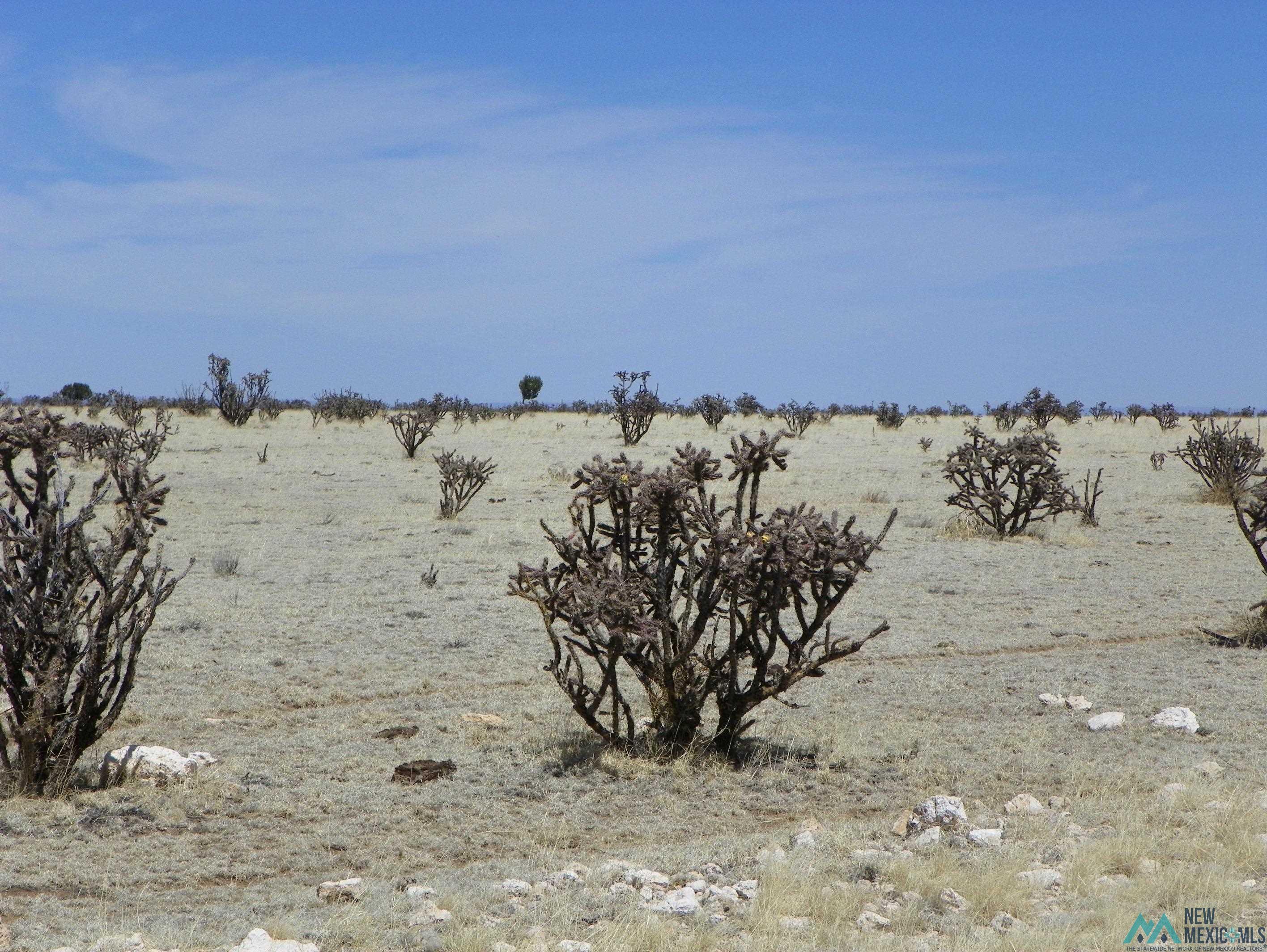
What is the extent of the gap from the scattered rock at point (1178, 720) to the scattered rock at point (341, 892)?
5.54 m

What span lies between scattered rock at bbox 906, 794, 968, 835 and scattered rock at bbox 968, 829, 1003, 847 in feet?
0.60

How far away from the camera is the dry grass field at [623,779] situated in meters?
4.61

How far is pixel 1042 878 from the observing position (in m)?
4.88

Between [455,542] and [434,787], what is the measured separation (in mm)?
9982

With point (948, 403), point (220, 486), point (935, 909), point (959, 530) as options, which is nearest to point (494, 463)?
point (220, 486)

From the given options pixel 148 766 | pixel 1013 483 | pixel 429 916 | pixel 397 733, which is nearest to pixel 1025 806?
pixel 429 916

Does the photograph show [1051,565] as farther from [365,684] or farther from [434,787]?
[434,787]

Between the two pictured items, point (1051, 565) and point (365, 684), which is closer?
point (365, 684)

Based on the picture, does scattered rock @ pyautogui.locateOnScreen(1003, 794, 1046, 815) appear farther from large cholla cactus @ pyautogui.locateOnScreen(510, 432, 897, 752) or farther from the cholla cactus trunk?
the cholla cactus trunk

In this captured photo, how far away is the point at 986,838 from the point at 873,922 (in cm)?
116

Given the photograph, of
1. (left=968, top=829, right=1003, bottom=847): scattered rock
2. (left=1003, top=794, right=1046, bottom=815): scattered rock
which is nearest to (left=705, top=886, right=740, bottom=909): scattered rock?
(left=968, top=829, right=1003, bottom=847): scattered rock

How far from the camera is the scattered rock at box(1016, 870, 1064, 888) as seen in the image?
4.84 meters

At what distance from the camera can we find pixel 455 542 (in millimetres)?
16328

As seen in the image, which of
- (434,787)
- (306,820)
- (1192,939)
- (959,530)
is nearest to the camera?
(1192,939)
